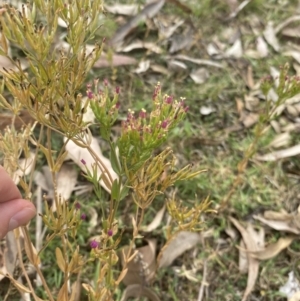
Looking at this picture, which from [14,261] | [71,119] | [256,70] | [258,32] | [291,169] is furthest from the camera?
[258,32]

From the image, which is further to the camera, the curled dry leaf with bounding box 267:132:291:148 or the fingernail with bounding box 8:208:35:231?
the curled dry leaf with bounding box 267:132:291:148

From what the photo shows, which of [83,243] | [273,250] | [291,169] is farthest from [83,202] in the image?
[291,169]

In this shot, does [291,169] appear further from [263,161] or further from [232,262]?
[232,262]

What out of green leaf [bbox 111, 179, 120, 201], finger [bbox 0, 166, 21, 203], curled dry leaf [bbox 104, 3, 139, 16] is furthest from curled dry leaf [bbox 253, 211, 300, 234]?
curled dry leaf [bbox 104, 3, 139, 16]

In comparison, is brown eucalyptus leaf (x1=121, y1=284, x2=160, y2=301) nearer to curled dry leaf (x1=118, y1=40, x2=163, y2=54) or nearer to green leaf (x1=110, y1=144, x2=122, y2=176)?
green leaf (x1=110, y1=144, x2=122, y2=176)

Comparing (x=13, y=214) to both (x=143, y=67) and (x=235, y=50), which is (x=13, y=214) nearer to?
(x=143, y=67)

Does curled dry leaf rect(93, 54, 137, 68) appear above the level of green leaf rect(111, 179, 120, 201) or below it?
below

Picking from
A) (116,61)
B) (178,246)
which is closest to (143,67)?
(116,61)
